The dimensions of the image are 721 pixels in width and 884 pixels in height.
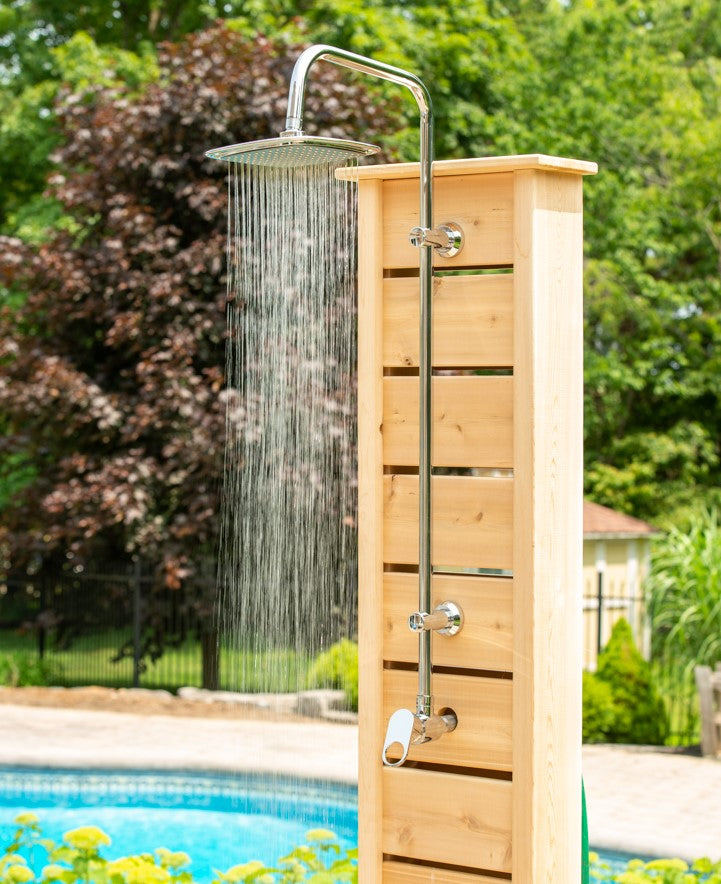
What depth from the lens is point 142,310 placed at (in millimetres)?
8773

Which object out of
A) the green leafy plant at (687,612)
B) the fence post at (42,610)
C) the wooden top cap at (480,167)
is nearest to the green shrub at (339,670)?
→ the green leafy plant at (687,612)

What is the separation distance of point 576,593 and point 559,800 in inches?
17.7

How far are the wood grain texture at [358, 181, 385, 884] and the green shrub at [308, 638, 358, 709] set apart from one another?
4603 mm

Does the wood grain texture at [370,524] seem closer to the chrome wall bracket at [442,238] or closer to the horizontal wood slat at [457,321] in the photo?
the horizontal wood slat at [457,321]

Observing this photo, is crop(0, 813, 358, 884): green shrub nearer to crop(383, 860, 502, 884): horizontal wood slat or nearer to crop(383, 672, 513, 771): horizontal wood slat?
crop(383, 860, 502, 884): horizontal wood slat

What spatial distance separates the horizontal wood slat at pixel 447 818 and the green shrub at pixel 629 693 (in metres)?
4.55

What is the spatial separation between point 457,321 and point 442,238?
0.18 metres

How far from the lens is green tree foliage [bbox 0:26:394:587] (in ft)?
27.9

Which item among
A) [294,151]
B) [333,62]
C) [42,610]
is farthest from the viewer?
[42,610]

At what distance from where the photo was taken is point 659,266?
15.4 metres

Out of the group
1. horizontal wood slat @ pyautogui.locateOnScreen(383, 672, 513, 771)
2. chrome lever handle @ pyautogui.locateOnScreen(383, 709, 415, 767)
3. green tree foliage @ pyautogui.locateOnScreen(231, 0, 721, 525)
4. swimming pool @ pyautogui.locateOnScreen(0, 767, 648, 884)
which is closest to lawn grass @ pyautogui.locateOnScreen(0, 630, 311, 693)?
swimming pool @ pyautogui.locateOnScreen(0, 767, 648, 884)

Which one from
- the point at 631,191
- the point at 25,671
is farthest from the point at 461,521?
the point at 631,191

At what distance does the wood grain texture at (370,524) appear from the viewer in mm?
2762

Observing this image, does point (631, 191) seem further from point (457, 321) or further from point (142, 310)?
point (457, 321)
